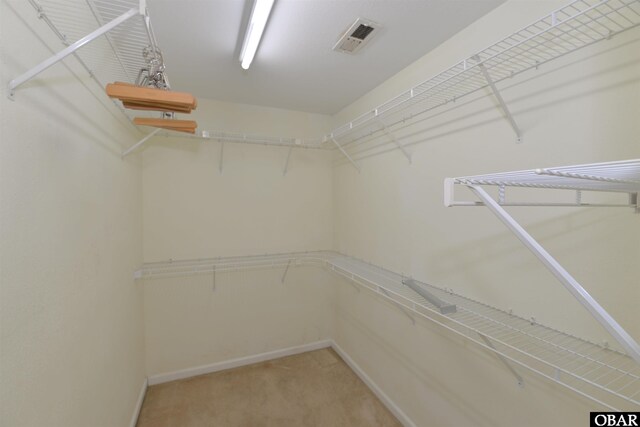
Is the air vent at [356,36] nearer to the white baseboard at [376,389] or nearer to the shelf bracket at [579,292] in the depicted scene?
the shelf bracket at [579,292]

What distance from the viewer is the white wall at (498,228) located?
950 millimetres

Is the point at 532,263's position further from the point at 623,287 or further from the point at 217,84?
the point at 217,84

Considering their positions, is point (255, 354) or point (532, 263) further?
point (255, 354)

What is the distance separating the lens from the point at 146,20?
0.89m

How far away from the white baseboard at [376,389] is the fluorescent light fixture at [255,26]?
253cm

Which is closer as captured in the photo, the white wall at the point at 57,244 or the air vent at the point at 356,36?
the white wall at the point at 57,244

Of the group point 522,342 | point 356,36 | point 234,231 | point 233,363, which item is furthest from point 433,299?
point 233,363

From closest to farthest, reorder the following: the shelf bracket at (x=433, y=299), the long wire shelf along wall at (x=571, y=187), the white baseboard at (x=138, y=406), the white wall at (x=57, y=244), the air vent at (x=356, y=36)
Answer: the long wire shelf along wall at (x=571, y=187)
the white wall at (x=57, y=244)
the shelf bracket at (x=433, y=299)
the air vent at (x=356, y=36)
the white baseboard at (x=138, y=406)

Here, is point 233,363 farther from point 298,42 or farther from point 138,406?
point 298,42

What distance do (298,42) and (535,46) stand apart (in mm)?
1139

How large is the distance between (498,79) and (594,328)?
1.10 m

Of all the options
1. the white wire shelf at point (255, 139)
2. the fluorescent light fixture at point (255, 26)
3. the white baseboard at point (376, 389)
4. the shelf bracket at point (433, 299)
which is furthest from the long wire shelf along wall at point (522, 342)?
the fluorescent light fixture at point (255, 26)

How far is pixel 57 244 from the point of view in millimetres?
917

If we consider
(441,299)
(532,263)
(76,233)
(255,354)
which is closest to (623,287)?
→ (532,263)
